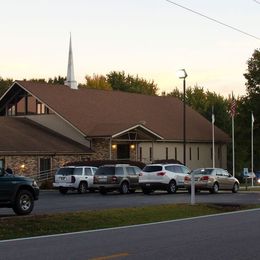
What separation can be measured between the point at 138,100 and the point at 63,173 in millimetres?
26736

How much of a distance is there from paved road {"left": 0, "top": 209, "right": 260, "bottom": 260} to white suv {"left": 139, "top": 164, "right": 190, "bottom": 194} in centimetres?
1868

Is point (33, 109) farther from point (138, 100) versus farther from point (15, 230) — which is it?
point (15, 230)

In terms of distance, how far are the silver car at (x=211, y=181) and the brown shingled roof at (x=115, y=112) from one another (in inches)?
608

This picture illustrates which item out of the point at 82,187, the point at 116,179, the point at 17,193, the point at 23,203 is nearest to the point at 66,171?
the point at 82,187

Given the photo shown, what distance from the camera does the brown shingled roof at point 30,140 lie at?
47.2m

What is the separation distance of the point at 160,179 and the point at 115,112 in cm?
2371

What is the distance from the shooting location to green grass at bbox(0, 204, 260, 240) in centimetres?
1560

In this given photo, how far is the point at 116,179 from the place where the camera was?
120 feet

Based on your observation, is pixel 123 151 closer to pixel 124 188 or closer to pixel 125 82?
pixel 124 188

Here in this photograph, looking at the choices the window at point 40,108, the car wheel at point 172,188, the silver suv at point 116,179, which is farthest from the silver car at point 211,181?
the window at point 40,108

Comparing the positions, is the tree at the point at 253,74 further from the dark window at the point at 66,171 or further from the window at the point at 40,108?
the dark window at the point at 66,171

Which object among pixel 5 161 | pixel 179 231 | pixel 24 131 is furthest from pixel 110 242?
pixel 24 131

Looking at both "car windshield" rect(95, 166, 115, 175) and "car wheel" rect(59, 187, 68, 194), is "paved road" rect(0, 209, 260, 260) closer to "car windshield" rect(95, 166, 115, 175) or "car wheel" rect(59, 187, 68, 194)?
"car windshield" rect(95, 166, 115, 175)

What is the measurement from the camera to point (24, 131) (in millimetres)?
52094
